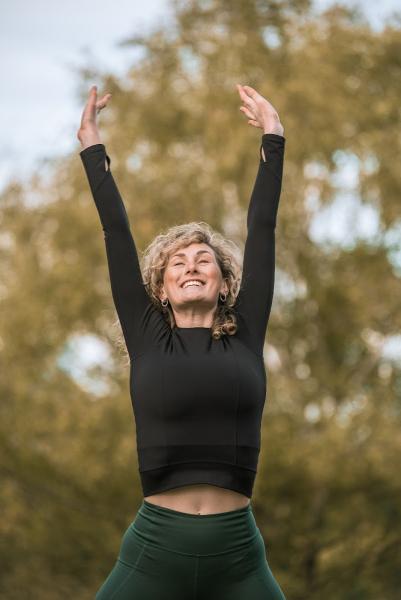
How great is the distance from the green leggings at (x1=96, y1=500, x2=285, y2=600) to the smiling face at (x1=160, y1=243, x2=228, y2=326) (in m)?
0.57

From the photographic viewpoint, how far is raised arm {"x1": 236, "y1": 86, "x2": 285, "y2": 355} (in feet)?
8.64

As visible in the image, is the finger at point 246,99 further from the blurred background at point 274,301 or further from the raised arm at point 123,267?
the blurred background at point 274,301

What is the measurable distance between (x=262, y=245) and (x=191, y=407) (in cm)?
60

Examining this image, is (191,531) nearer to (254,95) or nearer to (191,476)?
(191,476)

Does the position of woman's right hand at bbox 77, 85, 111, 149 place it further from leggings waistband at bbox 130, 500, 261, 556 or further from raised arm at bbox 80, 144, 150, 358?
leggings waistband at bbox 130, 500, 261, 556

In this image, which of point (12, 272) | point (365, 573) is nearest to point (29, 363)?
point (12, 272)

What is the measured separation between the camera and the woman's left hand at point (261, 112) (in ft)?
9.27

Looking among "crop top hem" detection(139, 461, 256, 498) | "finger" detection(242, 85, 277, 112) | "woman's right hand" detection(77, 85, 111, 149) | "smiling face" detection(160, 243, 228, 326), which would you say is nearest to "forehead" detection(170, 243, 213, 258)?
"smiling face" detection(160, 243, 228, 326)

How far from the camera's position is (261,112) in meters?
2.87

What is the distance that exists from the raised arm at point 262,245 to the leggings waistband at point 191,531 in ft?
1.66

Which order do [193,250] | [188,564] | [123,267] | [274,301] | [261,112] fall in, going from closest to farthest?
1. [188,564]
2. [123,267]
3. [193,250]
4. [261,112]
5. [274,301]

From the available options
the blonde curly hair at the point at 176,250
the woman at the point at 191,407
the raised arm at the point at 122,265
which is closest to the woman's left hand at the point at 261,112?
the woman at the point at 191,407

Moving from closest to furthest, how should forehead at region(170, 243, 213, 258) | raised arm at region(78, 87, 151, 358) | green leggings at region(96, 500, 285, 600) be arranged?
green leggings at region(96, 500, 285, 600), raised arm at region(78, 87, 151, 358), forehead at region(170, 243, 213, 258)

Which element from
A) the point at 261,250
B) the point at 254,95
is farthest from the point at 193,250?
the point at 254,95
